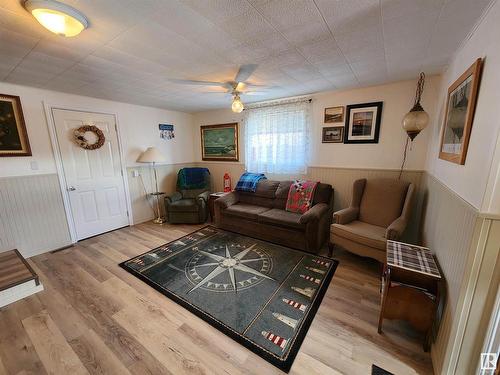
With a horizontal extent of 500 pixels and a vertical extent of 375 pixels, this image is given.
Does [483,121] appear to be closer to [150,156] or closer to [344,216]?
[344,216]

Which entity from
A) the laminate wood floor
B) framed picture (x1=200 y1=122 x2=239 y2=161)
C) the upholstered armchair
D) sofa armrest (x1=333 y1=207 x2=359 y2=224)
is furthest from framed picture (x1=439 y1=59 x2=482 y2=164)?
the upholstered armchair

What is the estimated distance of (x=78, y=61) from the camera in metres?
1.88

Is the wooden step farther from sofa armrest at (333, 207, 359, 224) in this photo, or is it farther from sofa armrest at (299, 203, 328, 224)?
sofa armrest at (333, 207, 359, 224)

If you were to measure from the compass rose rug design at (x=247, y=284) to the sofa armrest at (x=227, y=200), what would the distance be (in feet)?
2.03

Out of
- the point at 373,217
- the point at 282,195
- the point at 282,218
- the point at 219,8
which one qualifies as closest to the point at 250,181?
the point at 282,195

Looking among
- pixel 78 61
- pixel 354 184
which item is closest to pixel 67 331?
pixel 78 61

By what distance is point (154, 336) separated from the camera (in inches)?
62.2

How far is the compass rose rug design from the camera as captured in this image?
159 cm

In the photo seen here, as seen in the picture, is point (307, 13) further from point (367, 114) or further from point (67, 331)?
point (67, 331)

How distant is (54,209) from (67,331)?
6.85 feet

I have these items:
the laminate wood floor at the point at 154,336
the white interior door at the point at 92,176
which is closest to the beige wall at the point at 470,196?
the laminate wood floor at the point at 154,336

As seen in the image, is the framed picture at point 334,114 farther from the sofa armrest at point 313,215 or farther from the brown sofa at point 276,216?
the sofa armrest at point 313,215

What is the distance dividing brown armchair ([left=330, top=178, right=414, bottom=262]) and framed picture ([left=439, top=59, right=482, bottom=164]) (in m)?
0.76

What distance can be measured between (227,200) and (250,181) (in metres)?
0.55
